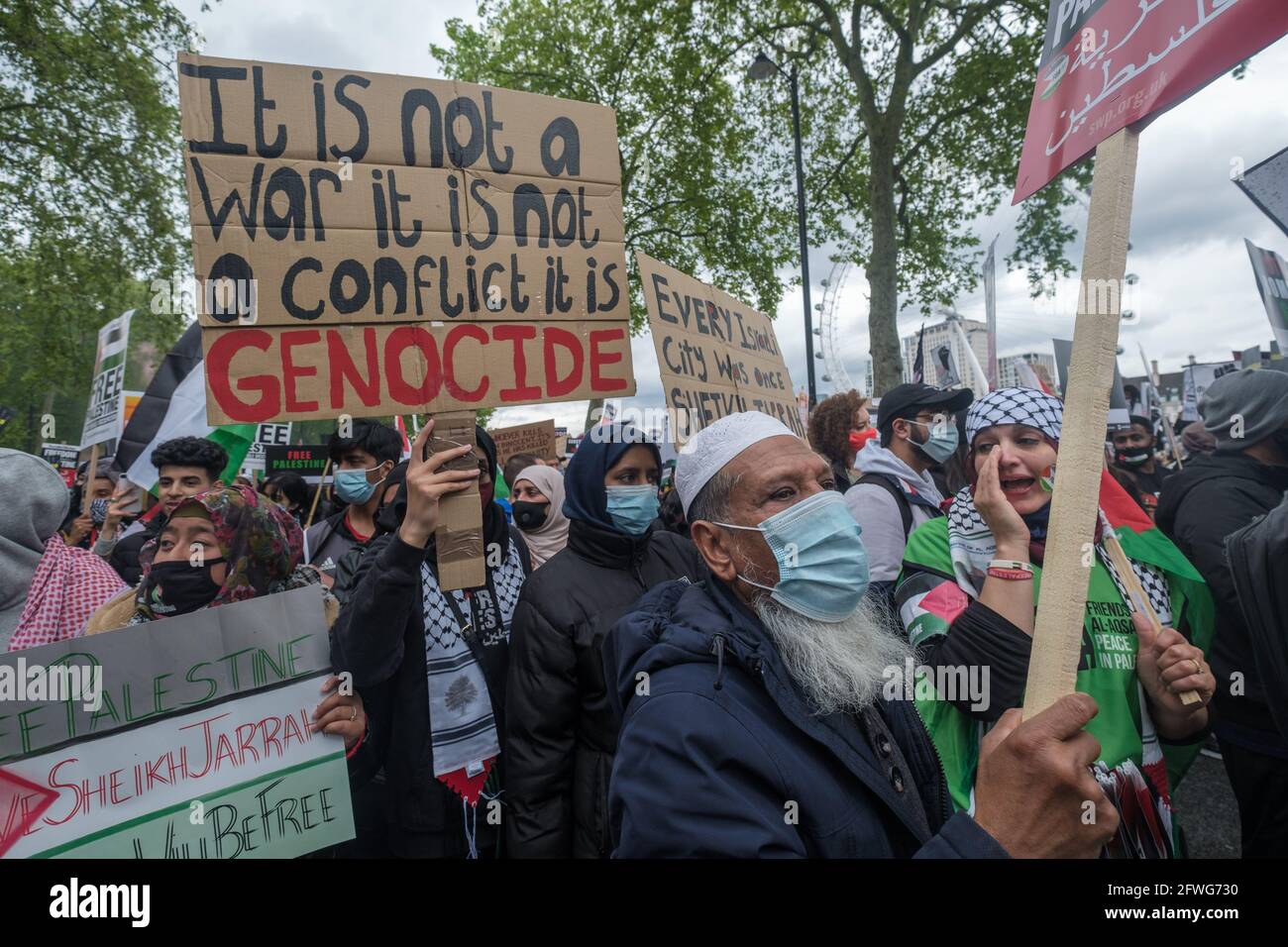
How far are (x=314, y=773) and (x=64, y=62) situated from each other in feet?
48.3

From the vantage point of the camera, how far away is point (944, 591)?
6.39 ft

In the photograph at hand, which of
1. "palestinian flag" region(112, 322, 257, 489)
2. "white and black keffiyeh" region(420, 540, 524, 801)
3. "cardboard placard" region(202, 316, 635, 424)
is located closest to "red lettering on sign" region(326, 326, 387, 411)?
"cardboard placard" region(202, 316, 635, 424)

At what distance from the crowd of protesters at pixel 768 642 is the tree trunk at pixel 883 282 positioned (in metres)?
11.3

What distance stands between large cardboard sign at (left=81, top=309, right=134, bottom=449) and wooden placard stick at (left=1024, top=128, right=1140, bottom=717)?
5510mm

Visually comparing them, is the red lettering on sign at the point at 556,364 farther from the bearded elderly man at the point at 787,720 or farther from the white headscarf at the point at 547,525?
the white headscarf at the point at 547,525

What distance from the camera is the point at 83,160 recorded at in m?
12.3

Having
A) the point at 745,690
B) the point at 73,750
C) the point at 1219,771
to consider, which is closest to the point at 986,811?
the point at 745,690

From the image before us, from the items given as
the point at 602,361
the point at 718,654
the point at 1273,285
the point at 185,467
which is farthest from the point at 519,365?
the point at 1273,285

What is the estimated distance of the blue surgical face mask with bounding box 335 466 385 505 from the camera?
13.6 feet

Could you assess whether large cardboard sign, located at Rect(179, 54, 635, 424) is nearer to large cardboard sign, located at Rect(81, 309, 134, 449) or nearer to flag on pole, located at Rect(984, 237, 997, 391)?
flag on pole, located at Rect(984, 237, 997, 391)

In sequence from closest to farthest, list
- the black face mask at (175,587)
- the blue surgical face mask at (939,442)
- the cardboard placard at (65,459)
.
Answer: the black face mask at (175,587), the blue surgical face mask at (939,442), the cardboard placard at (65,459)

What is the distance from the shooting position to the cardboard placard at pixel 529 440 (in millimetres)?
7547

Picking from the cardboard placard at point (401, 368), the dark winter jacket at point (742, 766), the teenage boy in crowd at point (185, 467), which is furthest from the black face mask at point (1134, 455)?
the teenage boy in crowd at point (185, 467)

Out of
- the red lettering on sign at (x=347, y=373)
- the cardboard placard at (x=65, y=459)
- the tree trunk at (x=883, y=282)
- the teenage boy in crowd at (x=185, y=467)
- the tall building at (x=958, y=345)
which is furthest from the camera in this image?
the tree trunk at (x=883, y=282)
